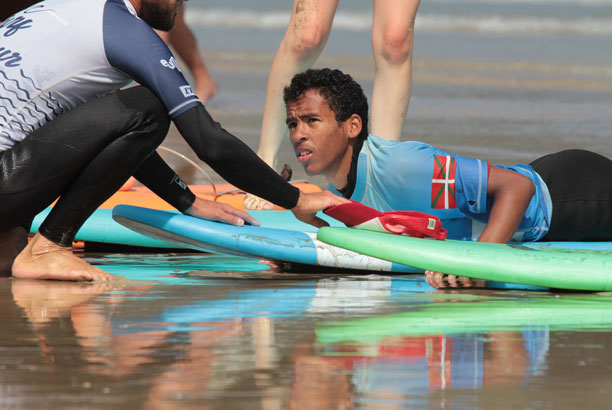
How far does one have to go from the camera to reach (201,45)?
63.9 feet

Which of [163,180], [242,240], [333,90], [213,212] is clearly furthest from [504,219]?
[163,180]

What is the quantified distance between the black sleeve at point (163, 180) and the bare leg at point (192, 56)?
3908 millimetres

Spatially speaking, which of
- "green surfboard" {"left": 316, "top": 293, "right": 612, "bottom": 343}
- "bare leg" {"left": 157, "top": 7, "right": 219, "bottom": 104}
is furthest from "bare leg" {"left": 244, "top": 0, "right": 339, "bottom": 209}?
"bare leg" {"left": 157, "top": 7, "right": 219, "bottom": 104}

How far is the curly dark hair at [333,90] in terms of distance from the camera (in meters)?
→ 4.05

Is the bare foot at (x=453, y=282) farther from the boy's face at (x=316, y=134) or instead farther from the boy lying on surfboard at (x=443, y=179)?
the boy's face at (x=316, y=134)

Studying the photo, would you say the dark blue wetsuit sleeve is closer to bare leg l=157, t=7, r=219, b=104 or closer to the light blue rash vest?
the light blue rash vest

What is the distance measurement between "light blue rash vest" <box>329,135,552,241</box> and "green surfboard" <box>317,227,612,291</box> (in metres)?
0.26

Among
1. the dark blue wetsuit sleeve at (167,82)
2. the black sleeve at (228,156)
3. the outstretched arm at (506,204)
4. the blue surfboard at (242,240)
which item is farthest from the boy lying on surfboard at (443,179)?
the dark blue wetsuit sleeve at (167,82)

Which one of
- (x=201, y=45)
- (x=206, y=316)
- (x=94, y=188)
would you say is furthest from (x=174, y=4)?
(x=201, y=45)

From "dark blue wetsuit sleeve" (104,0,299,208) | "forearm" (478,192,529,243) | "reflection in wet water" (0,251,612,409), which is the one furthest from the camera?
"forearm" (478,192,529,243)

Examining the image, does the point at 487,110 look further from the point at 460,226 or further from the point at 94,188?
the point at 94,188

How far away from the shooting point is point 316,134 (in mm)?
4008

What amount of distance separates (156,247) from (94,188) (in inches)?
36.4

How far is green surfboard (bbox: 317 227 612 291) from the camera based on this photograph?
11.6 feet
